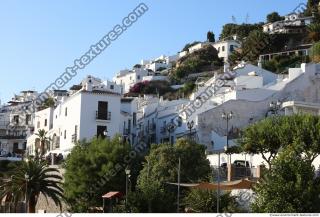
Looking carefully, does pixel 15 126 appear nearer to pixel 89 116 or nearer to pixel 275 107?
pixel 89 116

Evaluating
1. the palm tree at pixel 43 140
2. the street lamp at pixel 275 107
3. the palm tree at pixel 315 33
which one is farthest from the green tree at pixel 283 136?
the palm tree at pixel 315 33

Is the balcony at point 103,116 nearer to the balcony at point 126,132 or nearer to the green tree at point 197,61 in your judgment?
the balcony at point 126,132

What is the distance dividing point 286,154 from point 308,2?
301ft


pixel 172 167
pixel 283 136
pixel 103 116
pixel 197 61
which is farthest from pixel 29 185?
pixel 197 61

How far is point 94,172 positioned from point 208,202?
35.2 ft

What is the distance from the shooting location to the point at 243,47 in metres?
91.0

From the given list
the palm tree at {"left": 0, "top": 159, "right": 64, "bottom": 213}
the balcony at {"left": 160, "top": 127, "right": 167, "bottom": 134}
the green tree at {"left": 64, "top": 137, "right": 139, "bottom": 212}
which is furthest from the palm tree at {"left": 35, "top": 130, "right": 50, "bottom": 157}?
the palm tree at {"left": 0, "top": 159, "right": 64, "bottom": 213}

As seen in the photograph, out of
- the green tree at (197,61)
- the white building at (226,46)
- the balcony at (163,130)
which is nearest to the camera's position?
the balcony at (163,130)

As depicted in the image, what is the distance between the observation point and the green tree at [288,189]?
2127cm

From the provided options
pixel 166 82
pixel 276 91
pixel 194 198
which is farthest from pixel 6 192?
pixel 166 82

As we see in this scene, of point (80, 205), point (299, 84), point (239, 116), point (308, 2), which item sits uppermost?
point (308, 2)

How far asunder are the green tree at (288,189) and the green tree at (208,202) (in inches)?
118

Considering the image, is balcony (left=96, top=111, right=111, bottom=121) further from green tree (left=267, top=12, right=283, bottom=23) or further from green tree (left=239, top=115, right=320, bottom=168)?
green tree (left=267, top=12, right=283, bottom=23)

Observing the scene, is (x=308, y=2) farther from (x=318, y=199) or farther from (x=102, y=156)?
(x=318, y=199)
